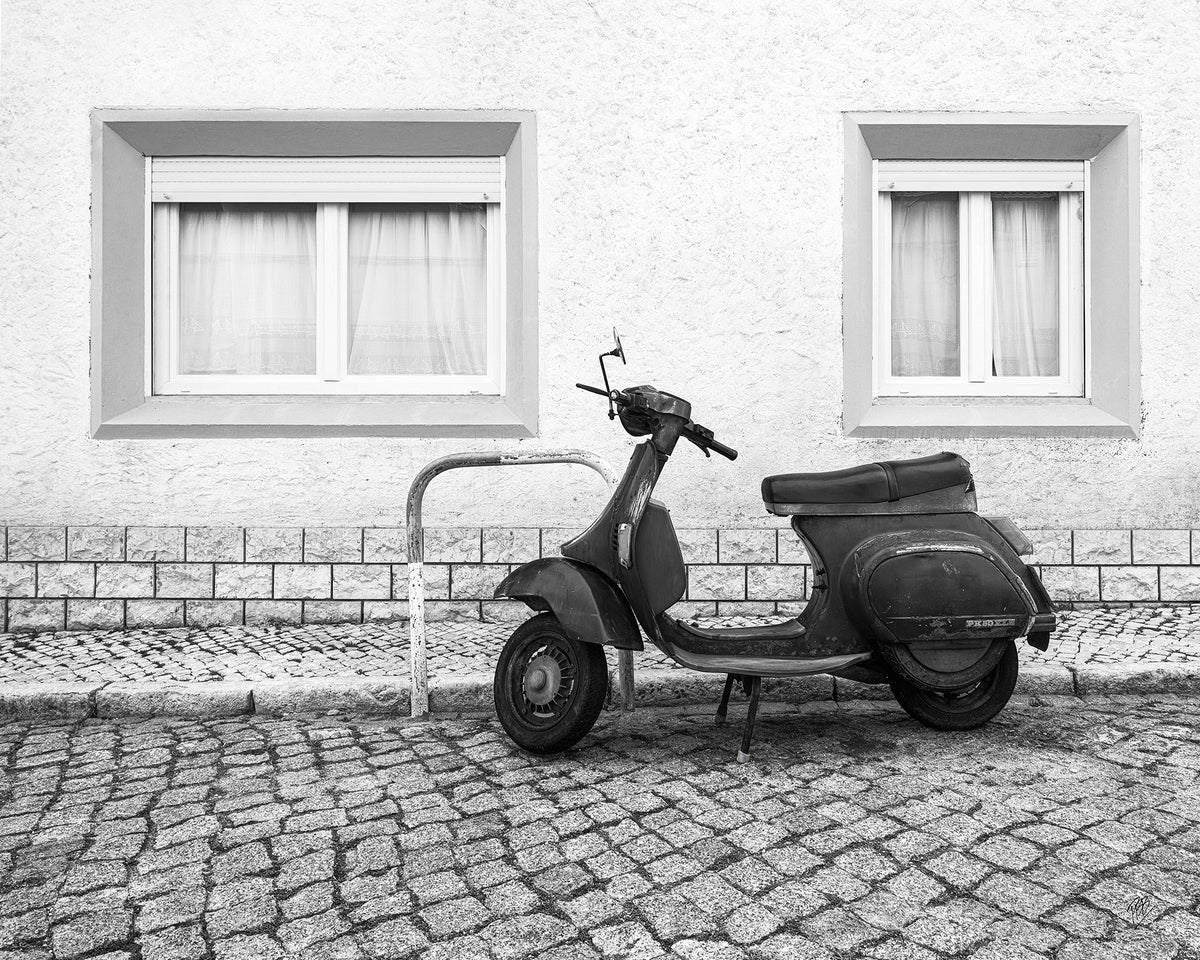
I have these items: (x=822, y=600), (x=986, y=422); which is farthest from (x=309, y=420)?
(x=986, y=422)

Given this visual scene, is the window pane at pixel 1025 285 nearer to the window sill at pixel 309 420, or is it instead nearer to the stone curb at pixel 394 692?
the stone curb at pixel 394 692

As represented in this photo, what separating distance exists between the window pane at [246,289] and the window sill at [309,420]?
40 cm

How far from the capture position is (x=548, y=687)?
3.47 metres

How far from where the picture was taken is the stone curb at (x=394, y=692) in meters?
4.23

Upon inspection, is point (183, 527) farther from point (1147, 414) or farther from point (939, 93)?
point (1147, 414)

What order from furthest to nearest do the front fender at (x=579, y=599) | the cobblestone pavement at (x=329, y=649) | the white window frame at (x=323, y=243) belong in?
the white window frame at (x=323, y=243) → the cobblestone pavement at (x=329, y=649) → the front fender at (x=579, y=599)

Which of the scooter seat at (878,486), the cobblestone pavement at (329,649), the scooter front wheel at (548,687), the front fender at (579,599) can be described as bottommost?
the cobblestone pavement at (329,649)

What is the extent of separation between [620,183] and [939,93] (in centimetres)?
216

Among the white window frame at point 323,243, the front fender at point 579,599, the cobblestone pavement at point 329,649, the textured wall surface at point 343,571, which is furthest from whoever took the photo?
the white window frame at point 323,243

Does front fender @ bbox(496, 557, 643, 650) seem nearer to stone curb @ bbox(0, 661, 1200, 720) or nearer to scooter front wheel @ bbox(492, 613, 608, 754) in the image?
scooter front wheel @ bbox(492, 613, 608, 754)

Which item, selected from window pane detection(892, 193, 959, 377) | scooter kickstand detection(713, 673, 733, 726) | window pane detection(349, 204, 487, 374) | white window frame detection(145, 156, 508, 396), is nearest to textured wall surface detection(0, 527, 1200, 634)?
white window frame detection(145, 156, 508, 396)

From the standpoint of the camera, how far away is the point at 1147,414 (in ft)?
19.7

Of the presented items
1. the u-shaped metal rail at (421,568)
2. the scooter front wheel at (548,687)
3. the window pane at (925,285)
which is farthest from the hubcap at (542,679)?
the window pane at (925,285)

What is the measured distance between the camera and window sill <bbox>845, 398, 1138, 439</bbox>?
5996 mm
